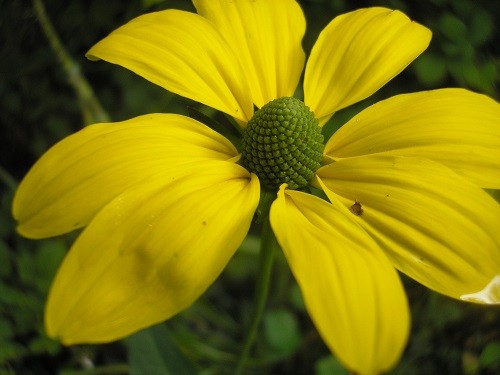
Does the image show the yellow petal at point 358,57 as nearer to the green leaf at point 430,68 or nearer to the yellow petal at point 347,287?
the yellow petal at point 347,287

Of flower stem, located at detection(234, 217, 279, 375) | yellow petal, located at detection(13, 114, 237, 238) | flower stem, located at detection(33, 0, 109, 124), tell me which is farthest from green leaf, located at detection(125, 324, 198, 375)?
flower stem, located at detection(33, 0, 109, 124)

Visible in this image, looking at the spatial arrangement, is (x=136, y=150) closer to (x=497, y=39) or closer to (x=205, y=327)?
(x=205, y=327)

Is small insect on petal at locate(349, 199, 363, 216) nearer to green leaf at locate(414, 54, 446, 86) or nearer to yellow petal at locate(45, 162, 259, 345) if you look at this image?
yellow petal at locate(45, 162, 259, 345)

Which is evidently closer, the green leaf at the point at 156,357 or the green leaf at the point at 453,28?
the green leaf at the point at 156,357

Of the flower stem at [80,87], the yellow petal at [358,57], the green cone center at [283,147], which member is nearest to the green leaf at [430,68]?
A: the yellow petal at [358,57]

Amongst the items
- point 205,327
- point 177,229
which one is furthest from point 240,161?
point 205,327

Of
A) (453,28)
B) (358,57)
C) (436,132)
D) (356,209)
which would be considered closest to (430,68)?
(453,28)
